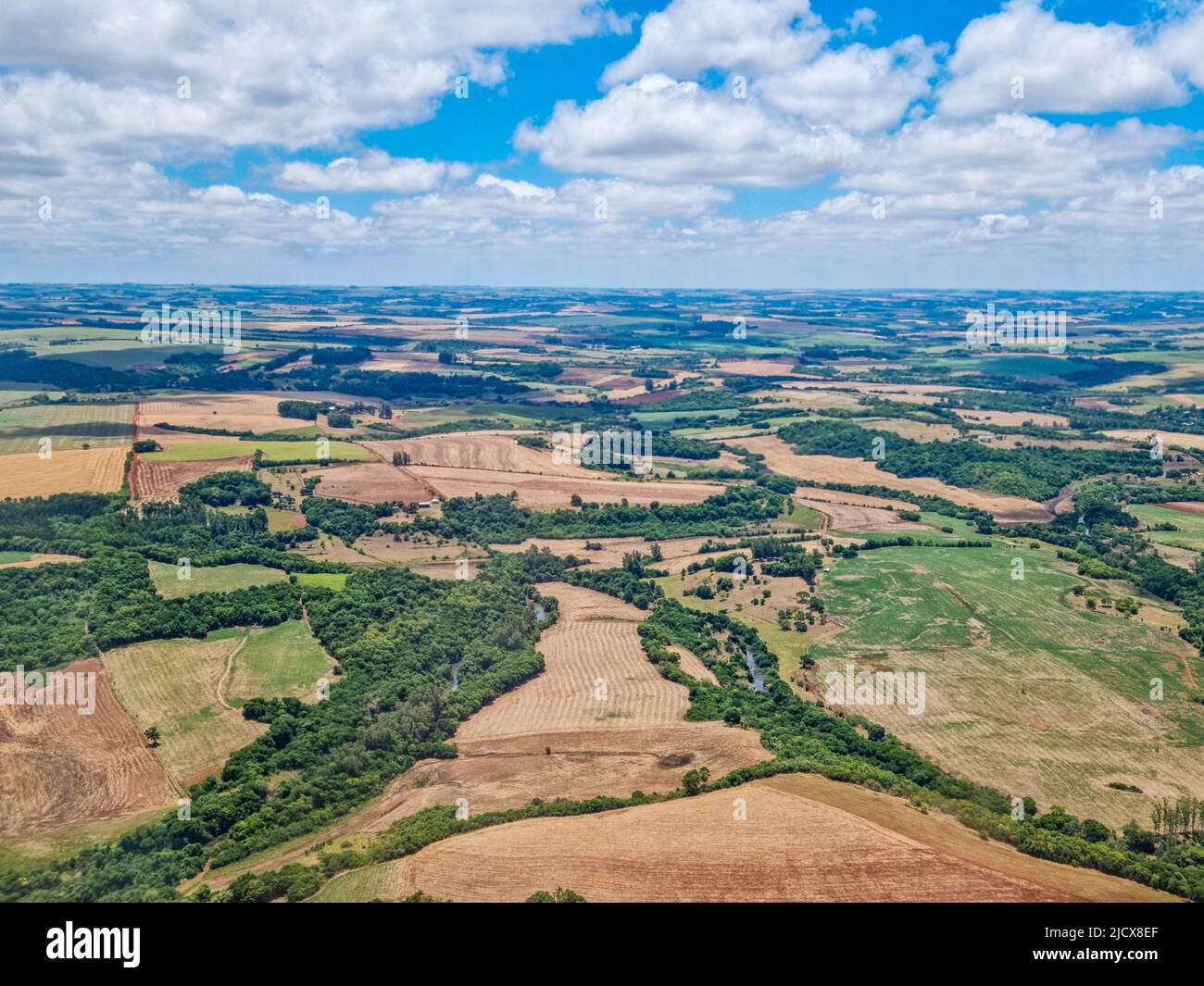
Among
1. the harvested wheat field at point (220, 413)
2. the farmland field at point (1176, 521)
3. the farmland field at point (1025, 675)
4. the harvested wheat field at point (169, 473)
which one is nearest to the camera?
the farmland field at point (1025, 675)

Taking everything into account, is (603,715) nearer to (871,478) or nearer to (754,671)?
(754,671)

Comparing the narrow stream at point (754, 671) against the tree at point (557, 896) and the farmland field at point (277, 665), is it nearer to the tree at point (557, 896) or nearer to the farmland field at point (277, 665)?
the farmland field at point (277, 665)

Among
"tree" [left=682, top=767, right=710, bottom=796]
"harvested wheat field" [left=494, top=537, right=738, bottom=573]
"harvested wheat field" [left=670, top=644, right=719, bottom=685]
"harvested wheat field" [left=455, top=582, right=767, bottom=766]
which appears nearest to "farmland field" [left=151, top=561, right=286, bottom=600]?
"harvested wheat field" [left=494, top=537, right=738, bottom=573]

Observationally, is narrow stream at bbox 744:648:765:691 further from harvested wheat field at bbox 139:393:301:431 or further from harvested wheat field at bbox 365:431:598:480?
harvested wheat field at bbox 139:393:301:431

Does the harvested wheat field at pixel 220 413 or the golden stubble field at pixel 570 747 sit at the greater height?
the harvested wheat field at pixel 220 413

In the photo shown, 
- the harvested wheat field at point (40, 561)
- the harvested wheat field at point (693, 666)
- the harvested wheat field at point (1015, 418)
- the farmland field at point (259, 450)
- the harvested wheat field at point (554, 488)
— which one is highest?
the harvested wheat field at point (1015, 418)

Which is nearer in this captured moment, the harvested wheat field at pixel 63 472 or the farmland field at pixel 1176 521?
the harvested wheat field at pixel 63 472

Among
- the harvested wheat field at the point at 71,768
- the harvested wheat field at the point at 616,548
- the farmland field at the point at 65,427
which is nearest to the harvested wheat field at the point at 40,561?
the harvested wheat field at the point at 71,768
